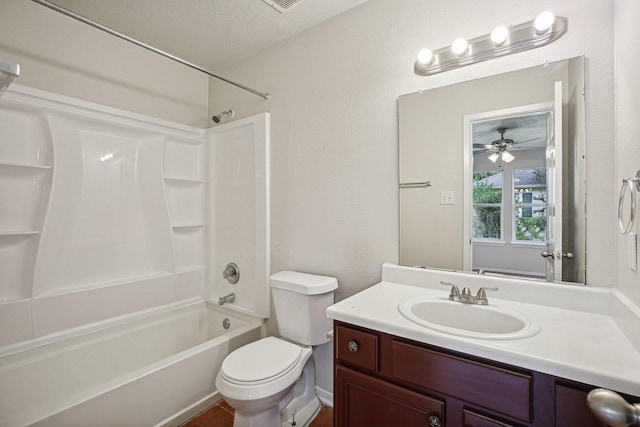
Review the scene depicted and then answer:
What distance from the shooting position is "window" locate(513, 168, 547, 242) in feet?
4.12

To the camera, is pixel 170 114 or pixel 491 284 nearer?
pixel 491 284

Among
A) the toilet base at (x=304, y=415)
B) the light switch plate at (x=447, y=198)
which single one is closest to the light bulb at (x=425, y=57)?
the light switch plate at (x=447, y=198)

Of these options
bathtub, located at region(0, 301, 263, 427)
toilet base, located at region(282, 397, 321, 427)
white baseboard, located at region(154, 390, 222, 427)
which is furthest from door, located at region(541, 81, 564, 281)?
white baseboard, located at region(154, 390, 222, 427)

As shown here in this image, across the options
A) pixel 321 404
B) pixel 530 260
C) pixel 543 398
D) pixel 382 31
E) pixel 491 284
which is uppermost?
pixel 382 31

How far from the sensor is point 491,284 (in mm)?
1317

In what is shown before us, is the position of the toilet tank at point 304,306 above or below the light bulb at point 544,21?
below

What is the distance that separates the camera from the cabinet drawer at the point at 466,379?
2.69ft

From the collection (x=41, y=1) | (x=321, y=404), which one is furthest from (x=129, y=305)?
(x=41, y=1)

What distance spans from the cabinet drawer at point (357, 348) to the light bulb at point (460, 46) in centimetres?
133

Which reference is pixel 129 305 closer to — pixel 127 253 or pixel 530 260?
pixel 127 253

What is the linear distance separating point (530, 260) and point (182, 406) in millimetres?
2041

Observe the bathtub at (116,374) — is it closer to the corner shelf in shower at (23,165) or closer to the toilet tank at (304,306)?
the toilet tank at (304,306)

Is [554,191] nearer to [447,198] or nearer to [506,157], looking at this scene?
[506,157]

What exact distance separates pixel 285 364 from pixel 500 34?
1.85 metres
